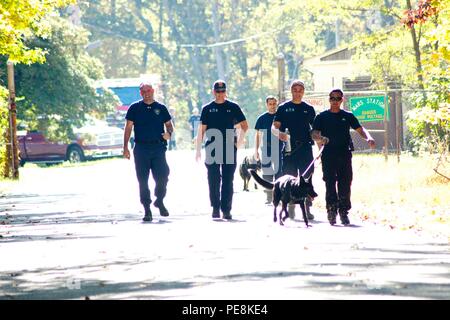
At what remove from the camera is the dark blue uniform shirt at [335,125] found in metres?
18.2

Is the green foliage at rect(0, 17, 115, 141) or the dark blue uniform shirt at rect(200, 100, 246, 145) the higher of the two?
the green foliage at rect(0, 17, 115, 141)

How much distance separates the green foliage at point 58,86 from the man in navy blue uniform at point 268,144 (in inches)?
1138

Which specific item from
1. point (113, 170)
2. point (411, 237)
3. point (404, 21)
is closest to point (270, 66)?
point (113, 170)

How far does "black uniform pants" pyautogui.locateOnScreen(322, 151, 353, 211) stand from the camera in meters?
18.3

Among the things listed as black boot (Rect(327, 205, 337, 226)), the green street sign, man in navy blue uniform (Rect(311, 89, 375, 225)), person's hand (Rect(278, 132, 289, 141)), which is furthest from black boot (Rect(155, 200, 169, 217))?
the green street sign

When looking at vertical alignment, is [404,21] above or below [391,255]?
above

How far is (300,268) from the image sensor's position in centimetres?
1234

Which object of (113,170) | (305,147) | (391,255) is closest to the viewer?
(391,255)

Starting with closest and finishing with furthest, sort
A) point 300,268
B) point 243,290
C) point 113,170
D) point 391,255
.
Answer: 1. point 243,290
2. point 300,268
3. point 391,255
4. point 113,170

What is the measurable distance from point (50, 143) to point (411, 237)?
40968mm

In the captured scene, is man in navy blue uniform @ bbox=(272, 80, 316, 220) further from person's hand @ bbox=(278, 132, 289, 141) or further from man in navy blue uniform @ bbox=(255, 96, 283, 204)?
man in navy blue uniform @ bbox=(255, 96, 283, 204)

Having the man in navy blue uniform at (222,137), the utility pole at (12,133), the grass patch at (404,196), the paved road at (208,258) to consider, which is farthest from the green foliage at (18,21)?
the man in navy blue uniform at (222,137)

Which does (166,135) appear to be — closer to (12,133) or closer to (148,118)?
(148,118)

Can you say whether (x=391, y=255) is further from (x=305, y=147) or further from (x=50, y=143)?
(x=50, y=143)
